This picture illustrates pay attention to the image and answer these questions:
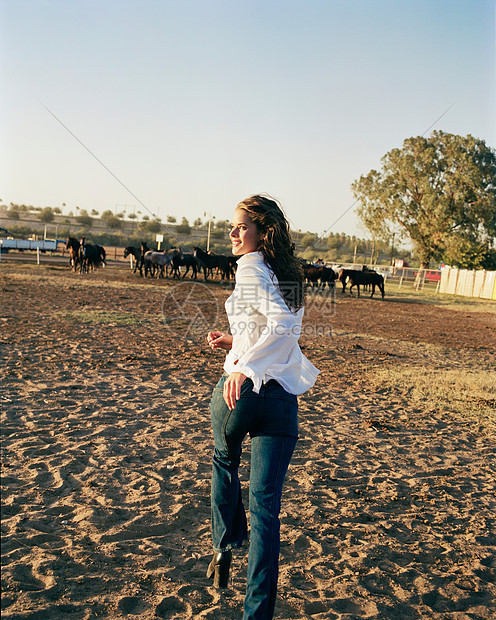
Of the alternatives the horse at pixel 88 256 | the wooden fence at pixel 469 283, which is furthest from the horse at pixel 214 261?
the wooden fence at pixel 469 283

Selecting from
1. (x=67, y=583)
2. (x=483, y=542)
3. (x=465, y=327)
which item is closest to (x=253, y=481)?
(x=67, y=583)

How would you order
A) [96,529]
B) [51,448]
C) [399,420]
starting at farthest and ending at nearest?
[399,420]
[51,448]
[96,529]

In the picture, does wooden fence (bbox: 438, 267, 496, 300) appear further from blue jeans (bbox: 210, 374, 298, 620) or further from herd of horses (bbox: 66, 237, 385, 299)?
blue jeans (bbox: 210, 374, 298, 620)

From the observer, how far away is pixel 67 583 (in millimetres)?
2607

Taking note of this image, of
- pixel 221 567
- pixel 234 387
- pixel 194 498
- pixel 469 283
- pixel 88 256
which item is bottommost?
pixel 194 498

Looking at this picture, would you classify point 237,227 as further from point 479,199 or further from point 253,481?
point 479,199

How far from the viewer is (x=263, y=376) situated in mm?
2150

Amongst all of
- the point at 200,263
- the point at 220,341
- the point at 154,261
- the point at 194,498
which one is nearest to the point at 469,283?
the point at 200,263

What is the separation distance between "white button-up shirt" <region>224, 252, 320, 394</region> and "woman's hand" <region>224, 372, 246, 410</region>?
1.0 inches

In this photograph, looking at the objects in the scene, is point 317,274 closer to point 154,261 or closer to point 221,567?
point 154,261

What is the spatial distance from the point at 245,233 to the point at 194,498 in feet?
7.15

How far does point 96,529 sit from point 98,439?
1489 millimetres

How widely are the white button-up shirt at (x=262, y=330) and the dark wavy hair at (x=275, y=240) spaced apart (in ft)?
0.15

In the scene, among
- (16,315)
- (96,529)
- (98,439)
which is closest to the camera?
(96,529)
